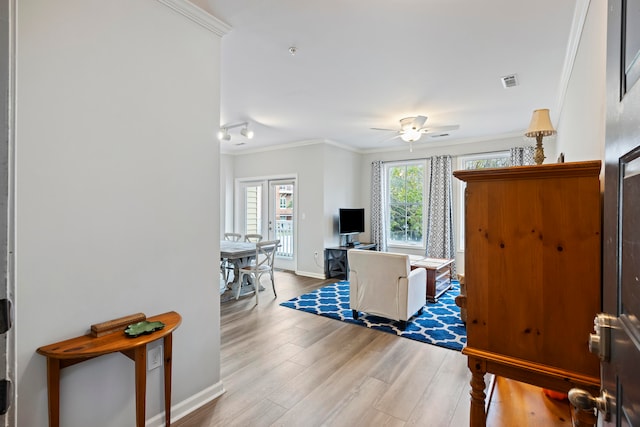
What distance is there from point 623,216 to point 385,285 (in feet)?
9.61

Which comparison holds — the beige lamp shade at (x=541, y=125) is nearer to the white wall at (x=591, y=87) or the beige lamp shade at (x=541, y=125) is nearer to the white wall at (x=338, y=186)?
the white wall at (x=591, y=87)

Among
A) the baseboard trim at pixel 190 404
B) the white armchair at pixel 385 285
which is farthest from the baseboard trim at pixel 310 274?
the baseboard trim at pixel 190 404

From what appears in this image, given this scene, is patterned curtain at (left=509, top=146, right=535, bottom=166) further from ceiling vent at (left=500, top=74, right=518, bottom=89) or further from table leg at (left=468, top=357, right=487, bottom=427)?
table leg at (left=468, top=357, right=487, bottom=427)

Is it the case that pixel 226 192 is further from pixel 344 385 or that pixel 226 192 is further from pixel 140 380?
pixel 140 380

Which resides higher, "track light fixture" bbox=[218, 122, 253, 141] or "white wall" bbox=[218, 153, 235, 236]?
A: "track light fixture" bbox=[218, 122, 253, 141]

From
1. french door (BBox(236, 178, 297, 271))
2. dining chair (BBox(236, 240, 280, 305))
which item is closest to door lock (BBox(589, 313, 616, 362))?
dining chair (BBox(236, 240, 280, 305))

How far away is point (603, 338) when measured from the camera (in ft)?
2.32

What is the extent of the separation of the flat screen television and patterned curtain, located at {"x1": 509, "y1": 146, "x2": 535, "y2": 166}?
2.79 metres

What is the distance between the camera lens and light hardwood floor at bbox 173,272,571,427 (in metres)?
1.95

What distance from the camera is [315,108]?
13.1 ft

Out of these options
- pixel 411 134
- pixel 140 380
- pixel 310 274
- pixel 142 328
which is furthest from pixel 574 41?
pixel 310 274

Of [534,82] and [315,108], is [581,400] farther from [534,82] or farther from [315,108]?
[315,108]

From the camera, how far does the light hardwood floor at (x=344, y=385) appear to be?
1.95 m

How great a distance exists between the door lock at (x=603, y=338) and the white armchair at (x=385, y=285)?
8.51 ft
